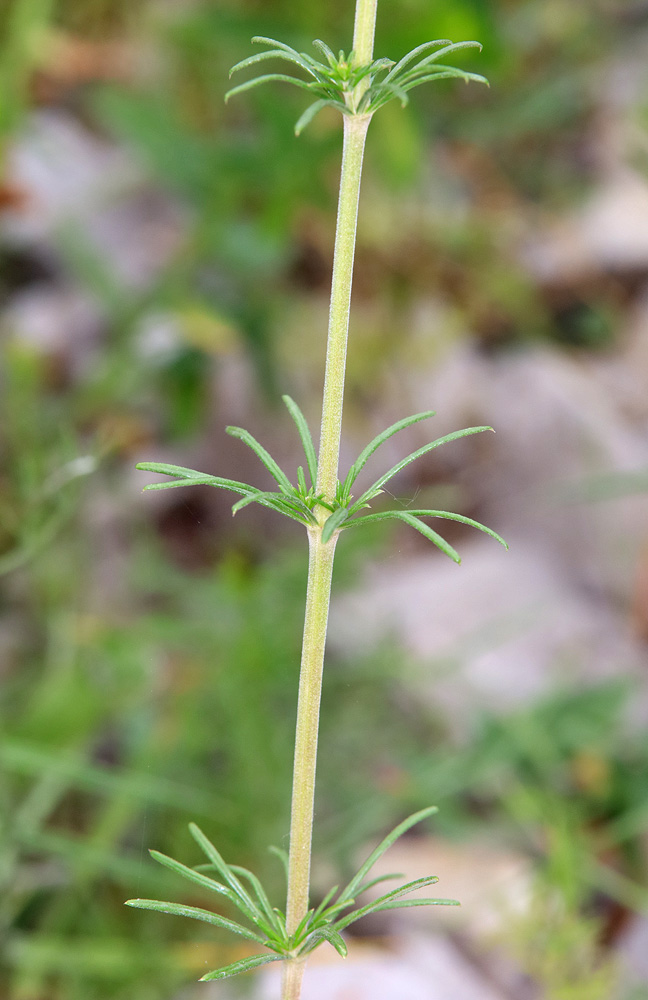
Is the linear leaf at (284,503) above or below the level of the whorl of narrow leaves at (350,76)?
below

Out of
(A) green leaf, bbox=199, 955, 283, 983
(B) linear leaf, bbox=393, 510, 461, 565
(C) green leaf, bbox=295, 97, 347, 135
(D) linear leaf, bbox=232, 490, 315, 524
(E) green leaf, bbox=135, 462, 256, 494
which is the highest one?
(C) green leaf, bbox=295, 97, 347, 135

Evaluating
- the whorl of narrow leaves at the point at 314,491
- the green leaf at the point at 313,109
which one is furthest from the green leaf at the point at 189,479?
the green leaf at the point at 313,109

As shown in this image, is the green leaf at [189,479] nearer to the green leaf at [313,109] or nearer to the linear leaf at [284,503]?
the linear leaf at [284,503]

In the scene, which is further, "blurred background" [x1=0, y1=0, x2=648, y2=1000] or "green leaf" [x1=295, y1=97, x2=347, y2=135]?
"blurred background" [x1=0, y1=0, x2=648, y2=1000]

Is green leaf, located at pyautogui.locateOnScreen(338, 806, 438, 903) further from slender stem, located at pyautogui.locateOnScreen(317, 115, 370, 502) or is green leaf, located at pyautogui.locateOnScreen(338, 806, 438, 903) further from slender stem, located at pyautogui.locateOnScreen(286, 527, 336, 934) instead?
slender stem, located at pyautogui.locateOnScreen(317, 115, 370, 502)

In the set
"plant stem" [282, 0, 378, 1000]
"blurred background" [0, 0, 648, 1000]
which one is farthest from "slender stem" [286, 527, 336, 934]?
"blurred background" [0, 0, 648, 1000]

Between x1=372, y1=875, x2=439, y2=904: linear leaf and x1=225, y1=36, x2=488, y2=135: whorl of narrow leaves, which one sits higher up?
x1=225, y1=36, x2=488, y2=135: whorl of narrow leaves
